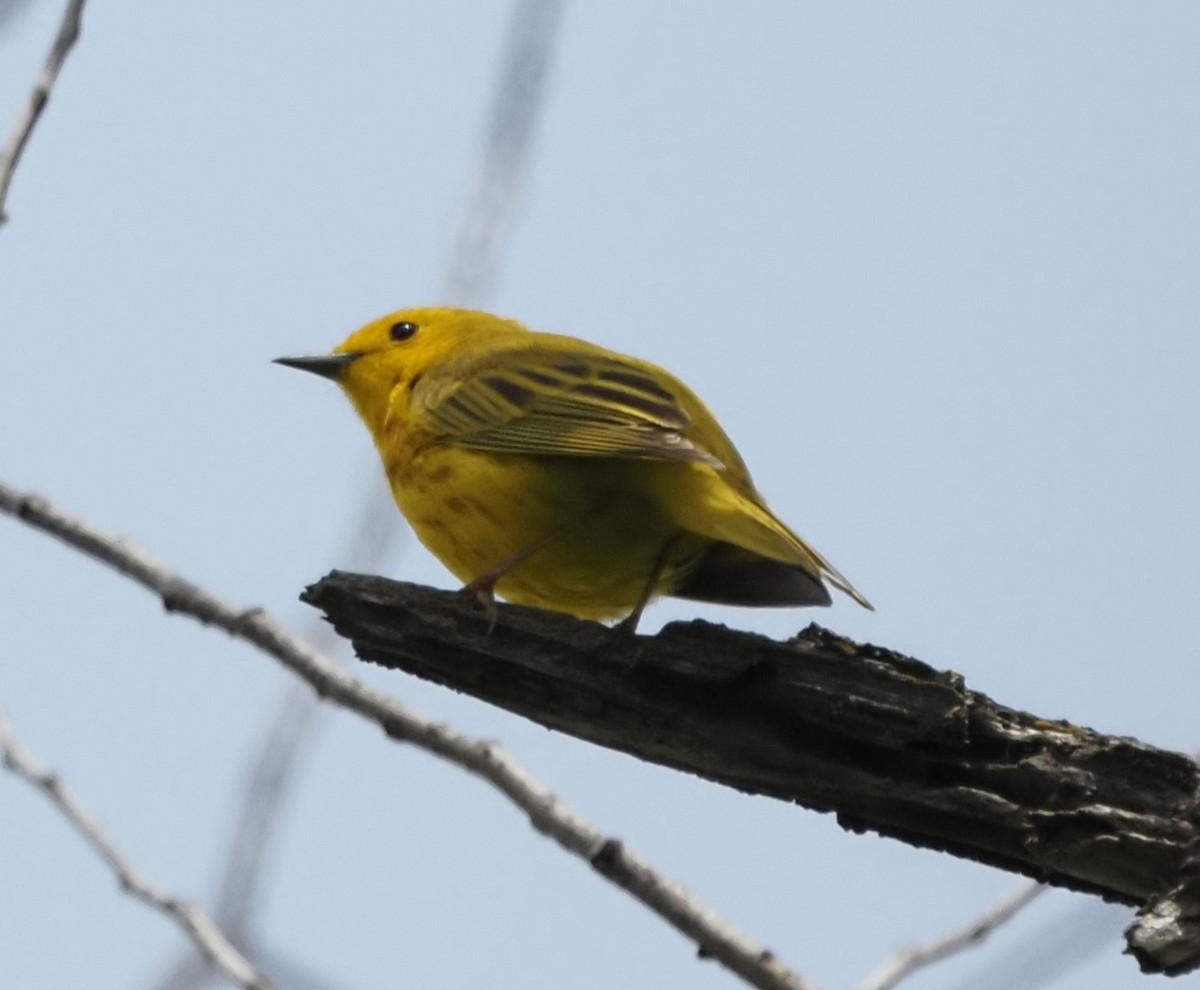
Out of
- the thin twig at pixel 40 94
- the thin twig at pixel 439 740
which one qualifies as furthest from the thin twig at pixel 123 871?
the thin twig at pixel 40 94

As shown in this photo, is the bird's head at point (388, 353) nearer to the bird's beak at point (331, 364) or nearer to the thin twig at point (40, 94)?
the bird's beak at point (331, 364)

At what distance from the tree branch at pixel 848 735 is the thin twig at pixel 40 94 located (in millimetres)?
1202

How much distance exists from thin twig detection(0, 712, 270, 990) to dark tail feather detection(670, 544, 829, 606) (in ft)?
5.28

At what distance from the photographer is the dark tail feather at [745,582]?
4348 mm

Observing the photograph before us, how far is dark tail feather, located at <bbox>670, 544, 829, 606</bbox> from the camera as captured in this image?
14.3 feet

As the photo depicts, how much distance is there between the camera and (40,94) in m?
3.74

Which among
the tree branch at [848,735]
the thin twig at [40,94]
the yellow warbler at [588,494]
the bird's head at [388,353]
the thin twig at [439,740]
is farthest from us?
the bird's head at [388,353]

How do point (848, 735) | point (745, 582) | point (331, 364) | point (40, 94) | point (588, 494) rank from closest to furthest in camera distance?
point (848, 735)
point (40, 94)
point (588, 494)
point (745, 582)
point (331, 364)

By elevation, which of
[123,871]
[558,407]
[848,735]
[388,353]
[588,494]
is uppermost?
[388,353]

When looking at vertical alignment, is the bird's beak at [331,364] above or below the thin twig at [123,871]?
above

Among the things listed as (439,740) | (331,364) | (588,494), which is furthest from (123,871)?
(331,364)

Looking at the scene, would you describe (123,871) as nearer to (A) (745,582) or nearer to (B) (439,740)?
(B) (439,740)

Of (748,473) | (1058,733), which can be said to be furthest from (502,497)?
(1058,733)

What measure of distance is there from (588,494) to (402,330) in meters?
1.91
